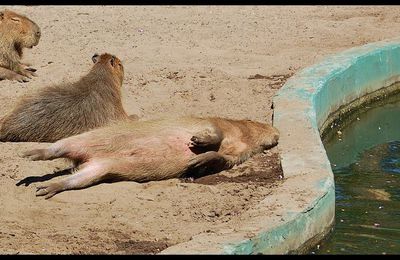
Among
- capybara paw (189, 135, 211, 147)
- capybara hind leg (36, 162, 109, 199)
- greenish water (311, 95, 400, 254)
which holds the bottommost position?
greenish water (311, 95, 400, 254)

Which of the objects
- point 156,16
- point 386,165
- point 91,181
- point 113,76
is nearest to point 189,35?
point 156,16

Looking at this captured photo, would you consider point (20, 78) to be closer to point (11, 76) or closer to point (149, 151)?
point (11, 76)

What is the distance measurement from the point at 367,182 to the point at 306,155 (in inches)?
24.8

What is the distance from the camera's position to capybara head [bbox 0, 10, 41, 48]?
8.76m

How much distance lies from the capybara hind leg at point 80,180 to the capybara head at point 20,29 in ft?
10.4

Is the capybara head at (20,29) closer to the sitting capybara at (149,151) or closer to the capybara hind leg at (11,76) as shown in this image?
the capybara hind leg at (11,76)

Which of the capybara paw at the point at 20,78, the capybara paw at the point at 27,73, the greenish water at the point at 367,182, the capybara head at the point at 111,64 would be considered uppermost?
the capybara head at the point at 111,64

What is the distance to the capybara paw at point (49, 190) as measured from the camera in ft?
A: 18.5

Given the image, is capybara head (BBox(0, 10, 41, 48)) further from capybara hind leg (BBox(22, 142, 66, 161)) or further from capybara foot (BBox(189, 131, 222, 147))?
capybara hind leg (BBox(22, 142, 66, 161))

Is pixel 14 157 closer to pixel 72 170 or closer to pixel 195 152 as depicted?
pixel 72 170

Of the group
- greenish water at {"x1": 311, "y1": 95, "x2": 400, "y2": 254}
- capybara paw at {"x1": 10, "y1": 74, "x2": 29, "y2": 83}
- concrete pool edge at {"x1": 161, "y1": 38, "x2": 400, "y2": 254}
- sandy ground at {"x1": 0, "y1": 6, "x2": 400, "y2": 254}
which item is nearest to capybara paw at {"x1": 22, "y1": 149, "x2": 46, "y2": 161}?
sandy ground at {"x1": 0, "y1": 6, "x2": 400, "y2": 254}

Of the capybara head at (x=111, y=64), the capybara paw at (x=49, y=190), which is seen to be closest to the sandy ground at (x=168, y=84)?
the capybara paw at (x=49, y=190)

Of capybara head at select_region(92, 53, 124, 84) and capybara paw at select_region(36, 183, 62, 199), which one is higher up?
capybara head at select_region(92, 53, 124, 84)

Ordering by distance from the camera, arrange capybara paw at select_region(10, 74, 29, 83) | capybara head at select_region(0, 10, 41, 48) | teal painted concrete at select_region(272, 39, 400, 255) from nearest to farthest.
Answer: teal painted concrete at select_region(272, 39, 400, 255) → capybara paw at select_region(10, 74, 29, 83) → capybara head at select_region(0, 10, 41, 48)
